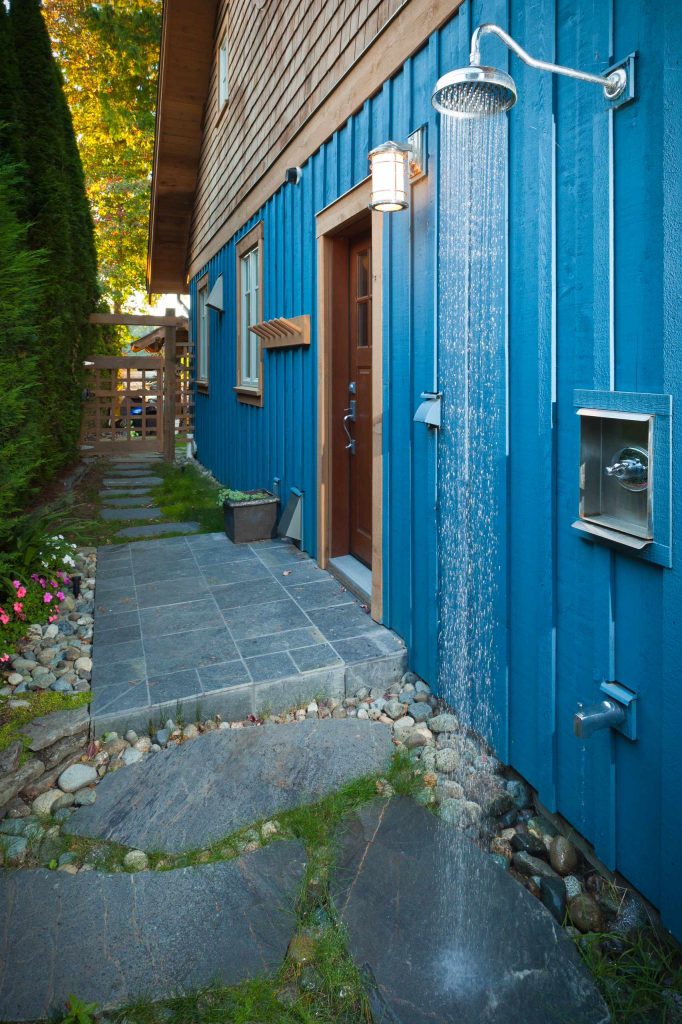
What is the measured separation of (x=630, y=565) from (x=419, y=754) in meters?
1.26

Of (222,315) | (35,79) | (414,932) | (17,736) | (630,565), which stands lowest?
(414,932)

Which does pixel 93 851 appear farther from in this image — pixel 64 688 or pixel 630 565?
pixel 630 565

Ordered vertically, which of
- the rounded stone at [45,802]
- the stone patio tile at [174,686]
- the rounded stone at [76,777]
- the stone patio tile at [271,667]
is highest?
the stone patio tile at [271,667]

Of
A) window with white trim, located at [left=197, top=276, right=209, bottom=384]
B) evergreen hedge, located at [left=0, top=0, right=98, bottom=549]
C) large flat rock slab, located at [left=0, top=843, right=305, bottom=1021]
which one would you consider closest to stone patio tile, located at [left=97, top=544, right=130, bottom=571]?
evergreen hedge, located at [left=0, top=0, right=98, bottom=549]

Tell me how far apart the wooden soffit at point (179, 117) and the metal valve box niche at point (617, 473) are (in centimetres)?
941

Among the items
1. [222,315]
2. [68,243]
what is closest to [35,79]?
[68,243]

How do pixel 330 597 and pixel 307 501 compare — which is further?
pixel 307 501

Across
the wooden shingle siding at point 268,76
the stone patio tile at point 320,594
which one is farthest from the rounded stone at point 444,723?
the wooden shingle siding at point 268,76

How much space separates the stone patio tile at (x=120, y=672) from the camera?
10.3 ft

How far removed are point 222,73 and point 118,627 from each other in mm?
7614

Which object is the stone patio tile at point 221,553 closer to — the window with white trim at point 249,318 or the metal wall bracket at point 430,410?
the window with white trim at point 249,318

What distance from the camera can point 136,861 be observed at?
7.20ft

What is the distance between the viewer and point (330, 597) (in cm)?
425

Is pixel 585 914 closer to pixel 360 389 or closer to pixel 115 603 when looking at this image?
pixel 115 603
